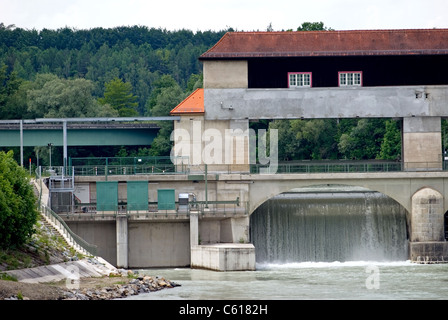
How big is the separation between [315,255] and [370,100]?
441 inches

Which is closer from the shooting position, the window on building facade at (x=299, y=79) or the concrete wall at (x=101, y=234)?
the concrete wall at (x=101, y=234)

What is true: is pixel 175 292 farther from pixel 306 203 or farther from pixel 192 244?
pixel 306 203

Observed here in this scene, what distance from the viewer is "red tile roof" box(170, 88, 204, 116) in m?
84.2

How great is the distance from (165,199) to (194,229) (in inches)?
141

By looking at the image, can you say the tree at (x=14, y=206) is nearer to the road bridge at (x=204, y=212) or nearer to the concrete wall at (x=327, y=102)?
the road bridge at (x=204, y=212)

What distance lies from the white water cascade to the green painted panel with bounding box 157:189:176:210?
20.6ft

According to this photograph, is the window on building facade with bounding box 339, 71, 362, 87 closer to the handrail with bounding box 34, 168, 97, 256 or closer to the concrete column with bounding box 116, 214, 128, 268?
the concrete column with bounding box 116, 214, 128, 268

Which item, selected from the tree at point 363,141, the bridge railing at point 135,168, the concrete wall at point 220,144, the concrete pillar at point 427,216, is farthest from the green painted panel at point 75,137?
the tree at point 363,141

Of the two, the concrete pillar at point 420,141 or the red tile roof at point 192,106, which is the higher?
the red tile roof at point 192,106

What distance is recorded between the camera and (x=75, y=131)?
→ 9806cm

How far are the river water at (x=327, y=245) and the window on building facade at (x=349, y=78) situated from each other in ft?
27.0

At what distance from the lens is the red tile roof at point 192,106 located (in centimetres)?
8421

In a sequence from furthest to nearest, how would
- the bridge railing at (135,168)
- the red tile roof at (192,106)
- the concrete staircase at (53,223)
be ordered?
the bridge railing at (135,168)
the red tile roof at (192,106)
the concrete staircase at (53,223)
